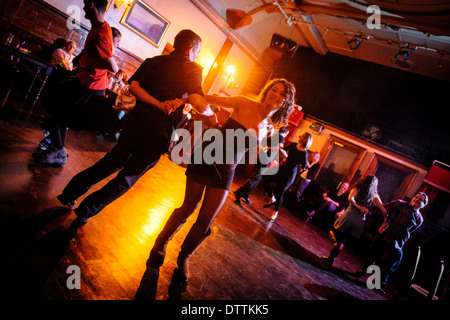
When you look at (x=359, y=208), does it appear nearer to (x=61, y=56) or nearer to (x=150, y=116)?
(x=150, y=116)

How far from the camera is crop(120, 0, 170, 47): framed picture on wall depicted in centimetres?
661

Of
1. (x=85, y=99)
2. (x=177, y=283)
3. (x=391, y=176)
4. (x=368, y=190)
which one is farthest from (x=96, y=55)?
(x=391, y=176)

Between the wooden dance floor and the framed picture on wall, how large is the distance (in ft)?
14.6

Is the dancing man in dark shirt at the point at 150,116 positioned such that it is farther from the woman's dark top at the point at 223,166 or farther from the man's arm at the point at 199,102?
the woman's dark top at the point at 223,166

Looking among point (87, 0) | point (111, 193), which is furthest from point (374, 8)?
point (111, 193)

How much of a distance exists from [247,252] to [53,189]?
87.2 inches

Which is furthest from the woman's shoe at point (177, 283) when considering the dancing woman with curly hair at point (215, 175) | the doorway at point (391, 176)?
the doorway at point (391, 176)

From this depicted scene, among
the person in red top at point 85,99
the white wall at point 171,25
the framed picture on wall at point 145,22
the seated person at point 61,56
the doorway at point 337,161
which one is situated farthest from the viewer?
the doorway at point 337,161

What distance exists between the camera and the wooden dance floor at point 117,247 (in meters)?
1.41

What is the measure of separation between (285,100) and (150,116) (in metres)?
1.08

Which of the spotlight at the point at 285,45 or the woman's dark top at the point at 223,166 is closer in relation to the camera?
the woman's dark top at the point at 223,166

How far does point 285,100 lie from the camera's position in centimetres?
188

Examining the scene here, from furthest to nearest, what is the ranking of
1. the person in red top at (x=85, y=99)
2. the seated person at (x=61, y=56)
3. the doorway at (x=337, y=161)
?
the doorway at (x=337, y=161), the seated person at (x=61, y=56), the person in red top at (x=85, y=99)

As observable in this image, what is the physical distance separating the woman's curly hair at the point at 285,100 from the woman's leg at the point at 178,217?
0.90 meters
